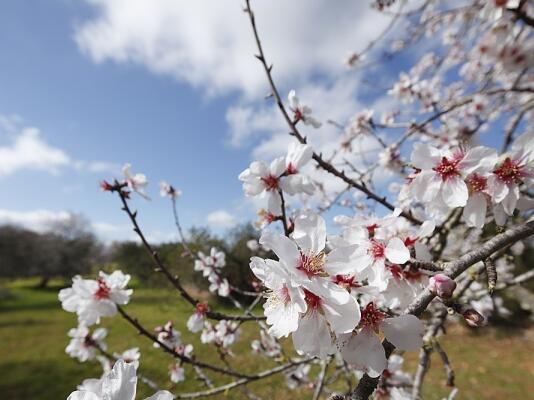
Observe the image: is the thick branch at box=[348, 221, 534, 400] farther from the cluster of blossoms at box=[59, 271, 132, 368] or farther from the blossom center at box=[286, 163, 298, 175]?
the cluster of blossoms at box=[59, 271, 132, 368]

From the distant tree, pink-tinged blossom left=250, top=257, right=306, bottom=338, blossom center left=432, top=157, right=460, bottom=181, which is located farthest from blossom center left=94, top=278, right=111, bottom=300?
the distant tree

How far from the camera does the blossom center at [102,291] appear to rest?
1575 mm

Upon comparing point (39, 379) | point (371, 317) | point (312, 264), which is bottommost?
point (371, 317)

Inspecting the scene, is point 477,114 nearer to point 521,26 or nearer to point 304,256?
point 521,26

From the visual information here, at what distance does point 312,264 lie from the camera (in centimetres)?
78

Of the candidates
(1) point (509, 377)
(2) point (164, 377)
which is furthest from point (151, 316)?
(1) point (509, 377)

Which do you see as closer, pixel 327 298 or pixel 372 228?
pixel 327 298

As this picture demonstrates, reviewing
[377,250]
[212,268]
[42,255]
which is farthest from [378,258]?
[42,255]

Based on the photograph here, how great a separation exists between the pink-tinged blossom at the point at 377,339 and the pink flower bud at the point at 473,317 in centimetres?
8

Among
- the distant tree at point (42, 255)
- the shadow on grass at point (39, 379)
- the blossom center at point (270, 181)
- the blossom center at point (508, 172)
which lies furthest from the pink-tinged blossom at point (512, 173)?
the distant tree at point (42, 255)

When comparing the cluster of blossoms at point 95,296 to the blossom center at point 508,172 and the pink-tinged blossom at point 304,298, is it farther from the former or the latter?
the blossom center at point 508,172

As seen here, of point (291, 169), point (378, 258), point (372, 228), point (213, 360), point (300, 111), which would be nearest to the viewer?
point (378, 258)

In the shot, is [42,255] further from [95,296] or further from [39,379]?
[95,296]

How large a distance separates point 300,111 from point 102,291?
4.06ft
